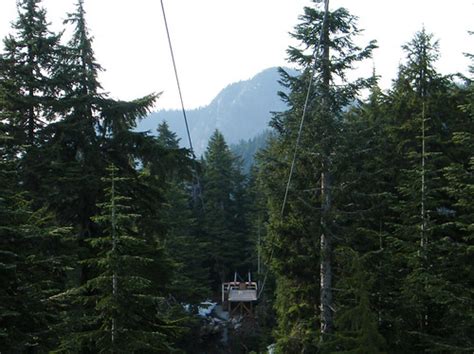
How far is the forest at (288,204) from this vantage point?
334 inches

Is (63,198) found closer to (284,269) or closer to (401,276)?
(284,269)

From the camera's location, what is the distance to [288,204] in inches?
570

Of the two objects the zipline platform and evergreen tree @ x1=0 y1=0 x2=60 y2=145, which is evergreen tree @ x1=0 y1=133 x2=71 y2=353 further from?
the zipline platform

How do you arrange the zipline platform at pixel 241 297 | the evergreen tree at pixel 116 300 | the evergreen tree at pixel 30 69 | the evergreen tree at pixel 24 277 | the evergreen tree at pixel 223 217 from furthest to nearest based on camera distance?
1. the evergreen tree at pixel 223 217
2. the zipline platform at pixel 241 297
3. the evergreen tree at pixel 30 69
4. the evergreen tree at pixel 116 300
5. the evergreen tree at pixel 24 277

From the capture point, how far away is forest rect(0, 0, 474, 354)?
27.8ft

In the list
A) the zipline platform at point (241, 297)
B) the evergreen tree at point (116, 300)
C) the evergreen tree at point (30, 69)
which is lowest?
the zipline platform at point (241, 297)

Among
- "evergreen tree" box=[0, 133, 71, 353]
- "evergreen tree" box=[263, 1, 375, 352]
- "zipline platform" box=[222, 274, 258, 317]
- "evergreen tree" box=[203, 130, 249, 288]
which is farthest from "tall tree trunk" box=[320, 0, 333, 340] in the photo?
"evergreen tree" box=[203, 130, 249, 288]

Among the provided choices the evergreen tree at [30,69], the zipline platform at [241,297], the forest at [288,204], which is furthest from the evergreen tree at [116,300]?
the zipline platform at [241,297]

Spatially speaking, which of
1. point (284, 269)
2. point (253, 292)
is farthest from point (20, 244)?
point (253, 292)

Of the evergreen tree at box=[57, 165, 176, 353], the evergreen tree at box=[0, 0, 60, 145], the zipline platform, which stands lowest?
the zipline platform

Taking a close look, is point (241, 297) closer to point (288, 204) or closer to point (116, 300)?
point (288, 204)

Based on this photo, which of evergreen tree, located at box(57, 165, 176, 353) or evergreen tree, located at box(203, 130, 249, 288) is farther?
evergreen tree, located at box(203, 130, 249, 288)

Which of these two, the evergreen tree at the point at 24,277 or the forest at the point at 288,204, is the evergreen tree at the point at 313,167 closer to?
the forest at the point at 288,204

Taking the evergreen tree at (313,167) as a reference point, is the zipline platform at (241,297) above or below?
below
